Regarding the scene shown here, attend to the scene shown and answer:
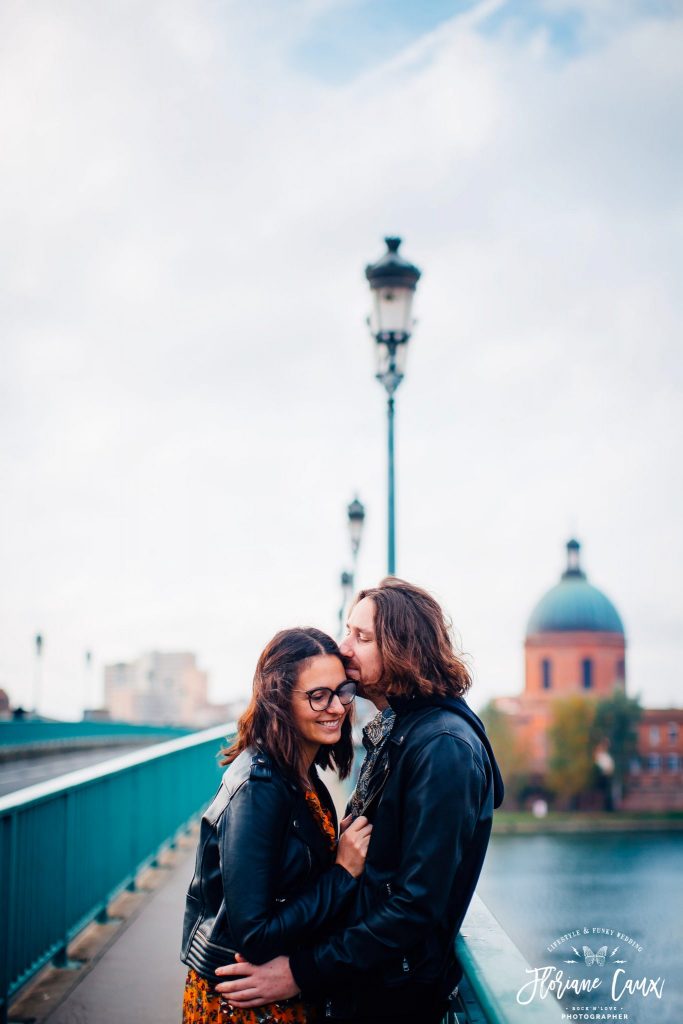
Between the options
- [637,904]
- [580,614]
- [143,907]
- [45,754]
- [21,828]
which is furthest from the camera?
[580,614]

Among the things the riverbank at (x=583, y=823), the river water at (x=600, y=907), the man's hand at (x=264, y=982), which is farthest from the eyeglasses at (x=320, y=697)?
the riverbank at (x=583, y=823)

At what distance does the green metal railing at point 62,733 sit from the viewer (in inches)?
933

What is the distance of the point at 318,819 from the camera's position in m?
2.89

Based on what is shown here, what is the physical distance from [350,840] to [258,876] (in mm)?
306

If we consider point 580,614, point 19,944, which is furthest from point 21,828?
point 580,614

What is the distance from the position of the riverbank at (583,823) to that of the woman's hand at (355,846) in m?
86.7

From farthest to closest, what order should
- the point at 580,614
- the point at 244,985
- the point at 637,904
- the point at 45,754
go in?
1. the point at 580,614
2. the point at 637,904
3. the point at 45,754
4. the point at 244,985

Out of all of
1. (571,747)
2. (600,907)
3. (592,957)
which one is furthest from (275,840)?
(571,747)

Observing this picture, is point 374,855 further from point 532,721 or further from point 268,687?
point 532,721

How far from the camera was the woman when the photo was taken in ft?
8.46

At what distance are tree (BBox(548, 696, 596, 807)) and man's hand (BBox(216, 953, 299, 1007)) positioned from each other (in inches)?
→ 3630

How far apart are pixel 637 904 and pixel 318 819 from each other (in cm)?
4896

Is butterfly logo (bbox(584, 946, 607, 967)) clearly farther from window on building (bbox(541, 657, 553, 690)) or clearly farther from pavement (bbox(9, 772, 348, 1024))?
window on building (bbox(541, 657, 553, 690))

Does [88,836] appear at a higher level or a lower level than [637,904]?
higher
